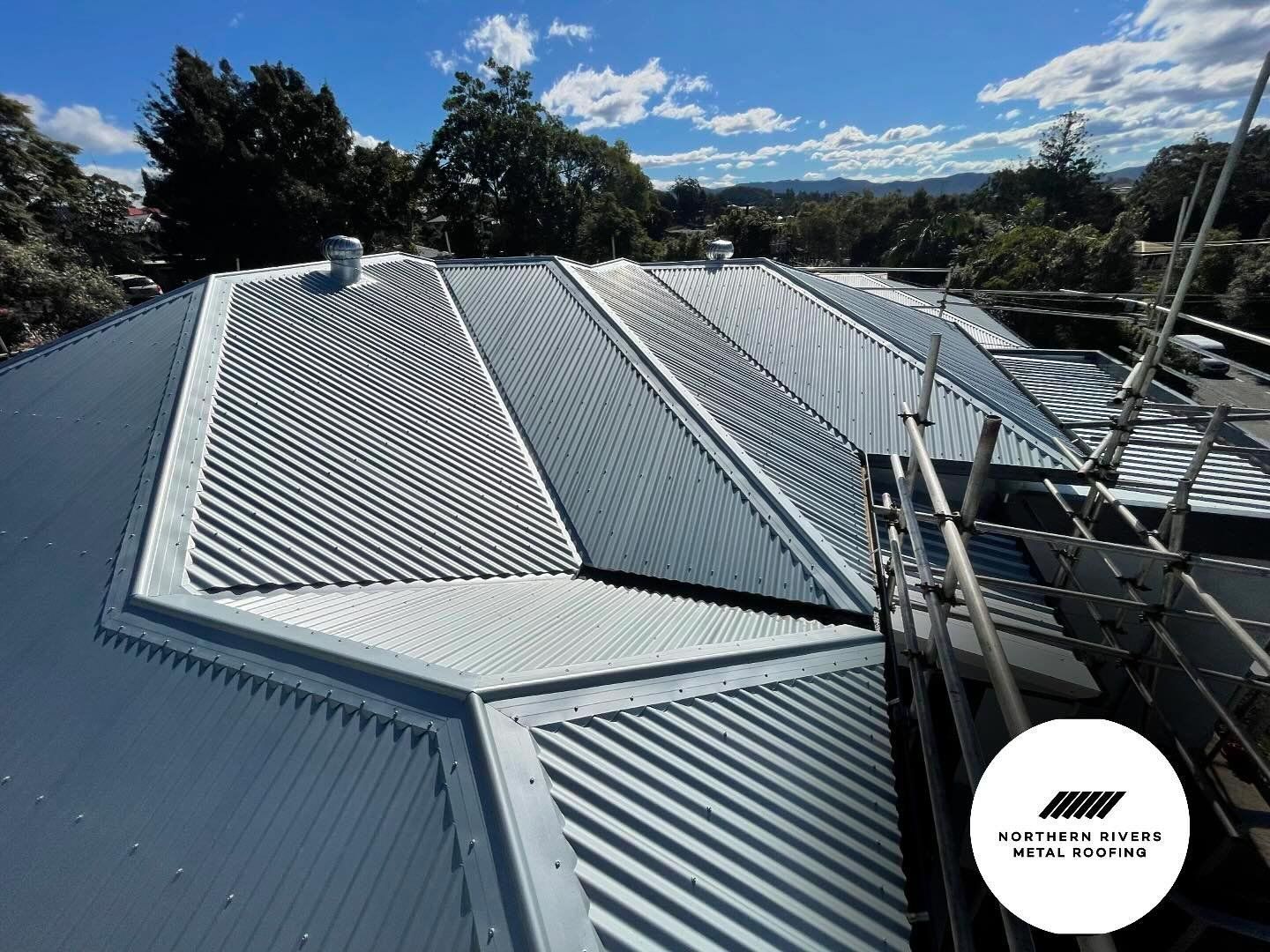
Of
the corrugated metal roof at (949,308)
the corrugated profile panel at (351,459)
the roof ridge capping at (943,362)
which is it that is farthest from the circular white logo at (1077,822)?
the corrugated metal roof at (949,308)

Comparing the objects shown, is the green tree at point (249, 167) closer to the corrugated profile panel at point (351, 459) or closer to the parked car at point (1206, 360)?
the corrugated profile panel at point (351, 459)

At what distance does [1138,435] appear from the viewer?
12250 millimetres

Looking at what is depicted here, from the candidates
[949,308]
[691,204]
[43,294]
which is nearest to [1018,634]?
[949,308]

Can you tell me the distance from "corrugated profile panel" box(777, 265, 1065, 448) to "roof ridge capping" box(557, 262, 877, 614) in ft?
11.4

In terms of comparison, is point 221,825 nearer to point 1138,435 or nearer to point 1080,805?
point 1080,805

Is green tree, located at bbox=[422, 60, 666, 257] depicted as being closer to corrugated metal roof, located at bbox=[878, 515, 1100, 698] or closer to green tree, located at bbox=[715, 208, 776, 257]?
green tree, located at bbox=[715, 208, 776, 257]

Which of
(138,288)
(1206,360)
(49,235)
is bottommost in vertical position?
(1206,360)

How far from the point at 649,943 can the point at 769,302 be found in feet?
56.9

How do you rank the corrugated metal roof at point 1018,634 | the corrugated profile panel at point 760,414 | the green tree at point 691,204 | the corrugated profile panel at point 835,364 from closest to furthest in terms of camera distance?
the corrugated metal roof at point 1018,634, the corrugated profile panel at point 760,414, the corrugated profile panel at point 835,364, the green tree at point 691,204

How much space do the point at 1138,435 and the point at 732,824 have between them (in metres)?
13.0

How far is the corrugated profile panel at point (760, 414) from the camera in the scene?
385 inches

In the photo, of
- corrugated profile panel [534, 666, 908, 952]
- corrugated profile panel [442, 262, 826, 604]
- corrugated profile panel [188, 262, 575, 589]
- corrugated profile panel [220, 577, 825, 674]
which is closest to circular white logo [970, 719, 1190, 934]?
corrugated profile panel [534, 666, 908, 952]

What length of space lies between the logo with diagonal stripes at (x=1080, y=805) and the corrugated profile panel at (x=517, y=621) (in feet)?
11.9

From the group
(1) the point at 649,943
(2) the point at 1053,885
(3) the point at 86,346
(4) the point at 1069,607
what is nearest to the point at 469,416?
(3) the point at 86,346
